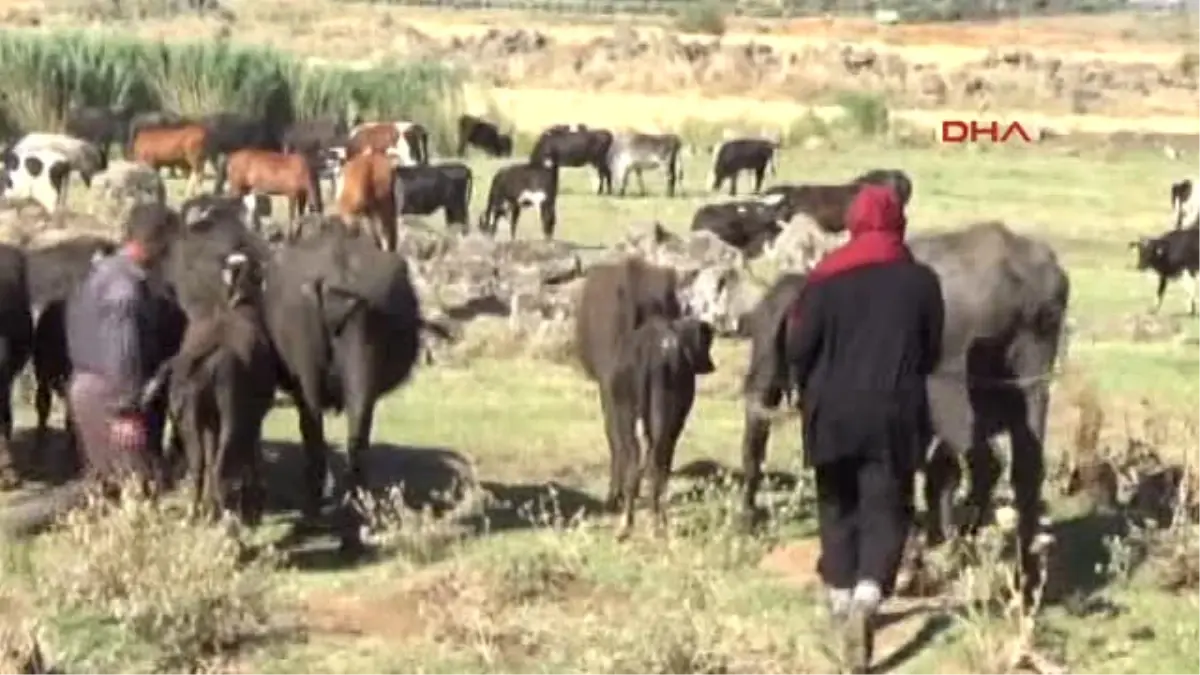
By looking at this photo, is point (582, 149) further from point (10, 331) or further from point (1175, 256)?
point (10, 331)

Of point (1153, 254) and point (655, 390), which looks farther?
point (1153, 254)

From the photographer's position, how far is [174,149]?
1443 inches

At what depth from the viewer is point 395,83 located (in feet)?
161

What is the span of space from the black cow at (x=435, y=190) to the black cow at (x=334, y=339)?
18.6 metres

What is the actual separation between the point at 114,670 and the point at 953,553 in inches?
172

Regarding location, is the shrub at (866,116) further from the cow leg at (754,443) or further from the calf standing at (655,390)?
the calf standing at (655,390)

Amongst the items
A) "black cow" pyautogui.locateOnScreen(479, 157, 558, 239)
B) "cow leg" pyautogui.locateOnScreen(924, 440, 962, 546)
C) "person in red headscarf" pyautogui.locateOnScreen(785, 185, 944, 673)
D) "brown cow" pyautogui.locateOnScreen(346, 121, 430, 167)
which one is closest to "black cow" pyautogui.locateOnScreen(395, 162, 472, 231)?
"black cow" pyautogui.locateOnScreen(479, 157, 558, 239)

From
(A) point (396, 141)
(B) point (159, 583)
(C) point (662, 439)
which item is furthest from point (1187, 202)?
(B) point (159, 583)

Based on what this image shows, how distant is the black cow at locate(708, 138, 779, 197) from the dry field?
868 inches

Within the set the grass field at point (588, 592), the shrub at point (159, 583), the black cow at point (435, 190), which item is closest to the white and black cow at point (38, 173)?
the black cow at point (435, 190)

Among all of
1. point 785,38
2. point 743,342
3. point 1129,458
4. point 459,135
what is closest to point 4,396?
point 1129,458

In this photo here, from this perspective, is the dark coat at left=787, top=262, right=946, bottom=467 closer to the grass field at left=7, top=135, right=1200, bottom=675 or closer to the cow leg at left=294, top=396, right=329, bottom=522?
the grass field at left=7, top=135, right=1200, bottom=675

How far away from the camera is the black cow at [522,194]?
32312 mm

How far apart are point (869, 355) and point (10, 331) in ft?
20.6
